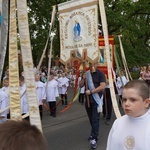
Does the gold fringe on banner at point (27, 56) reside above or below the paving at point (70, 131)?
above

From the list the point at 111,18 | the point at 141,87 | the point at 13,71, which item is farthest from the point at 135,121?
the point at 111,18

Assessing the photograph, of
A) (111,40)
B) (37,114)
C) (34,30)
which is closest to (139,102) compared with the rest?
(37,114)

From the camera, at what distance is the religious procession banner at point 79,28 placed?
4547mm

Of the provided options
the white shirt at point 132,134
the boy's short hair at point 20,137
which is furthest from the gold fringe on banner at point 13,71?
the boy's short hair at point 20,137

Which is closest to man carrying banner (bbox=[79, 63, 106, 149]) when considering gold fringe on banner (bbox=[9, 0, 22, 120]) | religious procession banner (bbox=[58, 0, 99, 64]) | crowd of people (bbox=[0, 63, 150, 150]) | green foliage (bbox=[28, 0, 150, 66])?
crowd of people (bbox=[0, 63, 150, 150])

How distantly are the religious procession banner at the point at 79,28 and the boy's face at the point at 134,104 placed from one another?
2.44m

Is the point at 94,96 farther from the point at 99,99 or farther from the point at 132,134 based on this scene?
the point at 132,134

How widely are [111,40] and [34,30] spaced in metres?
14.1

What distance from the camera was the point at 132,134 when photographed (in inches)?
90.0

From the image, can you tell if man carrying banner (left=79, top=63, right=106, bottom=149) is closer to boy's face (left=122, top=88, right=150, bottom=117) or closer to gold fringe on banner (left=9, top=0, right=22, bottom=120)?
gold fringe on banner (left=9, top=0, right=22, bottom=120)

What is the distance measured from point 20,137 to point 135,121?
4.66 feet

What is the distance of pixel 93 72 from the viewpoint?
18.5 feet

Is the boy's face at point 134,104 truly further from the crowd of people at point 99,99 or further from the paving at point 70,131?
the paving at point 70,131

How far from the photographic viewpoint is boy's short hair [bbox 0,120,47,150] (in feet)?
3.43
